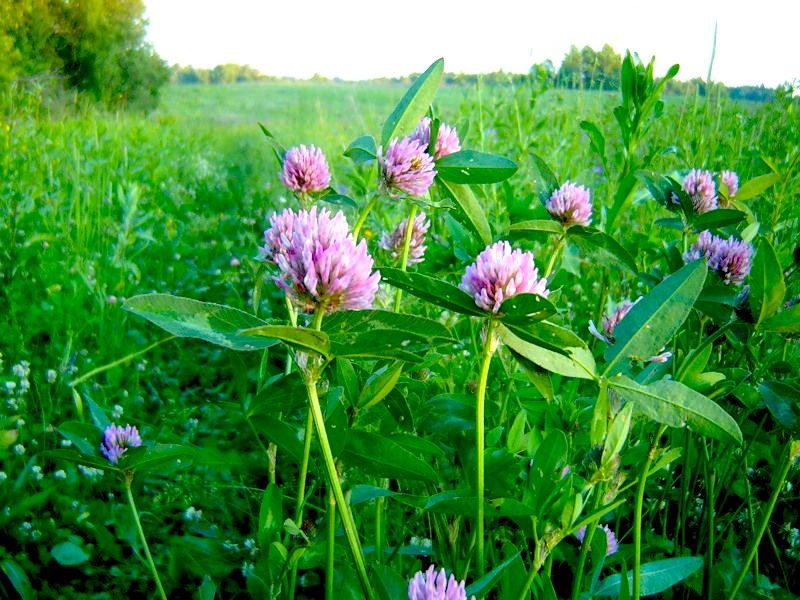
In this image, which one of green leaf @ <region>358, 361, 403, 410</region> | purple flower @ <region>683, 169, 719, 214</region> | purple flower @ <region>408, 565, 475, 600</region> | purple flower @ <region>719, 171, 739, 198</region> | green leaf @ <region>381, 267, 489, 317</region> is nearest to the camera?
purple flower @ <region>408, 565, 475, 600</region>

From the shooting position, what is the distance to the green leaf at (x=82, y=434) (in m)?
0.87

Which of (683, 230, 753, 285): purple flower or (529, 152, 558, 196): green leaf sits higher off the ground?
(529, 152, 558, 196): green leaf

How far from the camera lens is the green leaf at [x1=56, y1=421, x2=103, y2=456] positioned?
873mm

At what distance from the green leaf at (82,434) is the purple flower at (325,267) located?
0.47 m

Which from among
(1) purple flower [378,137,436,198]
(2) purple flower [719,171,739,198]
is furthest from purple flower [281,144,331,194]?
(2) purple flower [719,171,739,198]

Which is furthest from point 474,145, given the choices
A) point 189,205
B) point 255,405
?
point 189,205

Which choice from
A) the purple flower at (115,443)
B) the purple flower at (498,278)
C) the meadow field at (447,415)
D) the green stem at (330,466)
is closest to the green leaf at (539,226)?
the meadow field at (447,415)

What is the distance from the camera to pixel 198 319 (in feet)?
1.74

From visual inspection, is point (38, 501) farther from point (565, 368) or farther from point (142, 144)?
point (142, 144)

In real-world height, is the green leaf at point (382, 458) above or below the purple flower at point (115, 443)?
above

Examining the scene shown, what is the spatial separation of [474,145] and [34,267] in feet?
5.18

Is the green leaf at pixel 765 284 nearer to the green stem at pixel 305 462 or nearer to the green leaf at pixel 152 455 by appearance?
the green stem at pixel 305 462

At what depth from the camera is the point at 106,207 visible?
11.1 feet

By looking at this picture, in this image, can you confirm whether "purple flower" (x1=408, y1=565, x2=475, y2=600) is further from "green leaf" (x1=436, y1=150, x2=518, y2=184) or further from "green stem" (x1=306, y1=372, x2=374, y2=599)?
"green leaf" (x1=436, y1=150, x2=518, y2=184)
